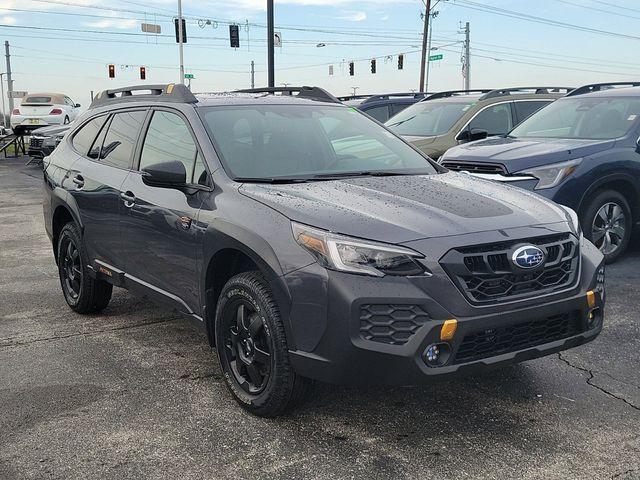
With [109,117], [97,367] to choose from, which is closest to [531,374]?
[97,367]

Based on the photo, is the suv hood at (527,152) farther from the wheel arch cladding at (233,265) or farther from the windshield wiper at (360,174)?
the wheel arch cladding at (233,265)

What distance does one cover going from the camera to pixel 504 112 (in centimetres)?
1025

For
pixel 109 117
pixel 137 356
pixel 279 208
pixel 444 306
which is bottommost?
pixel 137 356

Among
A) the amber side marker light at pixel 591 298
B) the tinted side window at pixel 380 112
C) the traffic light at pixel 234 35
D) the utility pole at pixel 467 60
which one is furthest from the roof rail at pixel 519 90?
the utility pole at pixel 467 60

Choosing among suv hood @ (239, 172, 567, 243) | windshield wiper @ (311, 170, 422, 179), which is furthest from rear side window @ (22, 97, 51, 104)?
suv hood @ (239, 172, 567, 243)

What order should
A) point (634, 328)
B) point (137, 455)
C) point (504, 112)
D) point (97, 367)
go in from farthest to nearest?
1. point (504, 112)
2. point (634, 328)
3. point (97, 367)
4. point (137, 455)

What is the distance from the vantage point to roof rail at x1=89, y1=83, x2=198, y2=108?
4.61 metres

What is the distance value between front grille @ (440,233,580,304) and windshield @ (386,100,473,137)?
21.7 ft

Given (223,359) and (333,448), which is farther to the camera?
(223,359)

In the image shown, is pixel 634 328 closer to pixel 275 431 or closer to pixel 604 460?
pixel 604 460

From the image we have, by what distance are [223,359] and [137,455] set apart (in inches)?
29.4

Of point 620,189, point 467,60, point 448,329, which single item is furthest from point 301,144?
point 467,60

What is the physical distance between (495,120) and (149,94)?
627 cm

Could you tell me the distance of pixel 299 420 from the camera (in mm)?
3600
